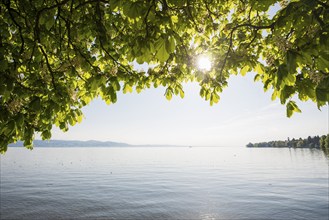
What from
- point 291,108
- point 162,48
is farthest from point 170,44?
point 291,108

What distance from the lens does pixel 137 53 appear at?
159 inches

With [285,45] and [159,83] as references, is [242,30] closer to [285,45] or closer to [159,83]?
[159,83]

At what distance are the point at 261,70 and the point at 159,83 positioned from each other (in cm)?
301

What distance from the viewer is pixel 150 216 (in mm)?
29156

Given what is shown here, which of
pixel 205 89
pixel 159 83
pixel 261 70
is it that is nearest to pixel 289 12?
pixel 261 70

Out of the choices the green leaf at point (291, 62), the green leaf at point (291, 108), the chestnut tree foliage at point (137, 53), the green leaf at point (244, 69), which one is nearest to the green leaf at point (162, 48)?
the chestnut tree foliage at point (137, 53)

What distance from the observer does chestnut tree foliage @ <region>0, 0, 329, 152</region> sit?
10.5ft

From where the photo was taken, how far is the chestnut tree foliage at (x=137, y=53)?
321 centimetres

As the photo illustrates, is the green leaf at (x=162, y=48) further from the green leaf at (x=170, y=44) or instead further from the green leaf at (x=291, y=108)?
the green leaf at (x=291, y=108)

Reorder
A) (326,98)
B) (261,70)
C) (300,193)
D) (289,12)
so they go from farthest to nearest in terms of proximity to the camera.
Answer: (300,193) < (261,70) < (289,12) < (326,98)

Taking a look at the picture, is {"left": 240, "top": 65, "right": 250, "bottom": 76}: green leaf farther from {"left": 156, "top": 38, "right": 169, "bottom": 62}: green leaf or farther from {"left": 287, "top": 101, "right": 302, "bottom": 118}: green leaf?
{"left": 156, "top": 38, "right": 169, "bottom": 62}: green leaf

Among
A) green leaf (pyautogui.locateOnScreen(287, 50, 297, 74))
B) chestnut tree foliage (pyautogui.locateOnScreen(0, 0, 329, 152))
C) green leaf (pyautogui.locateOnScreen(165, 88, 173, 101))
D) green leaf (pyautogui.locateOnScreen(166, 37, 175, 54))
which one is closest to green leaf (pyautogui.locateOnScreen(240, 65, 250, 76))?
chestnut tree foliage (pyautogui.locateOnScreen(0, 0, 329, 152))

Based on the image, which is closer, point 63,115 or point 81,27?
point 81,27

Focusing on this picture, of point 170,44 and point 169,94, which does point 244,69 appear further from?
point 170,44
